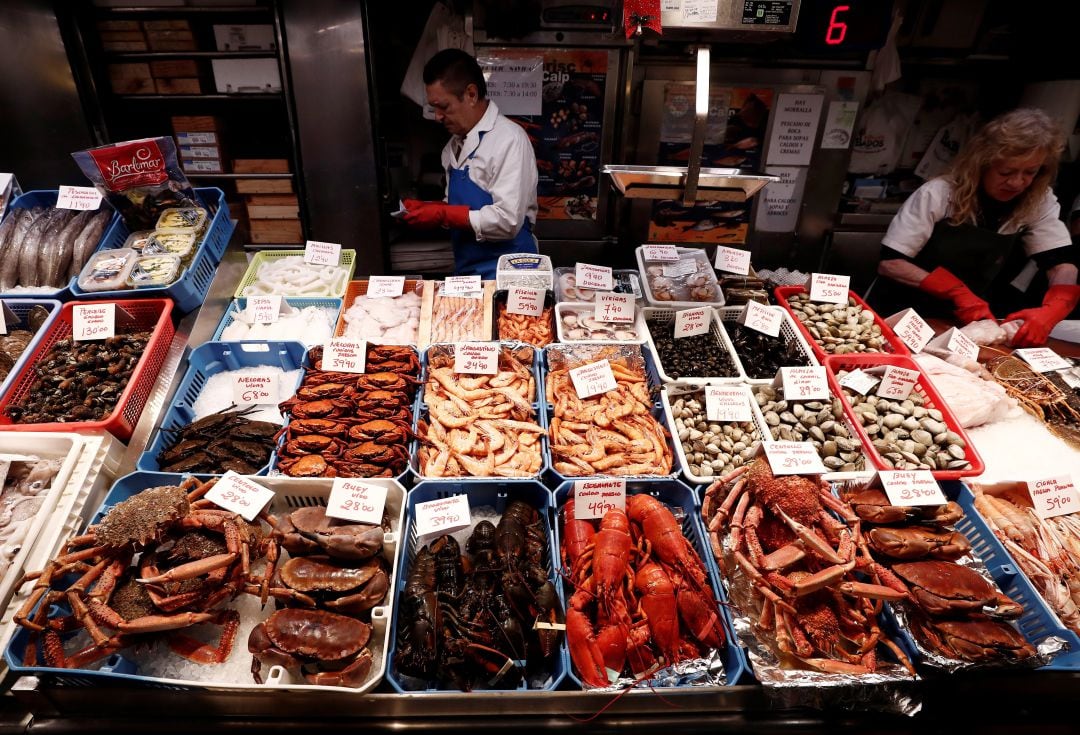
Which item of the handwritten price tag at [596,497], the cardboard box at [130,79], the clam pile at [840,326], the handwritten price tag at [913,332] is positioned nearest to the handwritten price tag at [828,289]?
the clam pile at [840,326]

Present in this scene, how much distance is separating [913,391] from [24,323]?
16.1 feet

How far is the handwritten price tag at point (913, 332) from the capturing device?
3411mm

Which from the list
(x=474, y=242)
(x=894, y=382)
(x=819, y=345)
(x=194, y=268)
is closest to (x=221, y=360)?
(x=194, y=268)

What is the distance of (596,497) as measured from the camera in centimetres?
244

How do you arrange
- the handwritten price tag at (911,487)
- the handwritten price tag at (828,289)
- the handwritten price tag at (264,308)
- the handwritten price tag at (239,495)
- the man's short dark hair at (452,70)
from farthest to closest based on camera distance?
the man's short dark hair at (452,70), the handwritten price tag at (828,289), the handwritten price tag at (264,308), the handwritten price tag at (911,487), the handwritten price tag at (239,495)

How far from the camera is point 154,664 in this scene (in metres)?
2.00

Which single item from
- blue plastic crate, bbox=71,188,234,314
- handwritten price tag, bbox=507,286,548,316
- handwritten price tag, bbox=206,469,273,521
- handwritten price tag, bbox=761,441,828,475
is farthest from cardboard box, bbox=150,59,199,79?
handwritten price tag, bbox=761,441,828,475

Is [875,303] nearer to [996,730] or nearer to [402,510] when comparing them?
[996,730]

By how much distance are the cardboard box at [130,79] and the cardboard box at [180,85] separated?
89mm

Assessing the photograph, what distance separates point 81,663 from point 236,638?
1.46 feet

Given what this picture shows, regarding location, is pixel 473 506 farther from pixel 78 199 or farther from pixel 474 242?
pixel 78 199

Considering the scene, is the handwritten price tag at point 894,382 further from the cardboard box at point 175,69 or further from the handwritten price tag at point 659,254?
the cardboard box at point 175,69

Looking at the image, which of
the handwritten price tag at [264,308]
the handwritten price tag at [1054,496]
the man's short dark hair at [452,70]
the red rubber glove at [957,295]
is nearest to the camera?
the handwritten price tag at [1054,496]

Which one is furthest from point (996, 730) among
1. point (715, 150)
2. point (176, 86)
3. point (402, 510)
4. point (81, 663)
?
point (176, 86)
